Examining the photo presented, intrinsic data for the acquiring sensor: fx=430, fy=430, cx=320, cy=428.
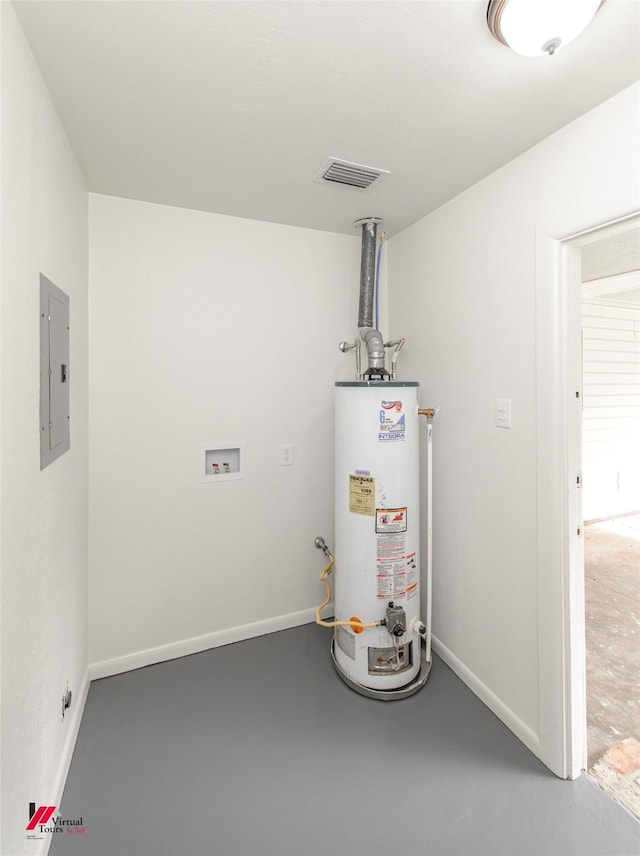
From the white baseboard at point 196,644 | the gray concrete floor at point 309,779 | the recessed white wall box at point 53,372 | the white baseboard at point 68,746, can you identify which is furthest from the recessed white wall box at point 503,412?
the white baseboard at point 68,746

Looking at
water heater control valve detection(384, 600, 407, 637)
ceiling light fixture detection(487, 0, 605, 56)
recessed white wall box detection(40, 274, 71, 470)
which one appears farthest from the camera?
water heater control valve detection(384, 600, 407, 637)

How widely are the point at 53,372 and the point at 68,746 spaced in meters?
1.45

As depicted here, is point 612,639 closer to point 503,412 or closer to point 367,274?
point 503,412

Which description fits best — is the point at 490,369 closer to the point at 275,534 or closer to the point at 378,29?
the point at 378,29

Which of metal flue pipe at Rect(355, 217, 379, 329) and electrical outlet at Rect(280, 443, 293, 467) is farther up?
metal flue pipe at Rect(355, 217, 379, 329)

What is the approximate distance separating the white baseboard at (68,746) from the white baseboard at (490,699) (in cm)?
175

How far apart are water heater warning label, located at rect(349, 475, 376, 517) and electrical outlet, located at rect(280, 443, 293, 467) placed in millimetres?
593

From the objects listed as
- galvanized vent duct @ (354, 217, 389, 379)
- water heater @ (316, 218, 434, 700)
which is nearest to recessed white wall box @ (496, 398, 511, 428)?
water heater @ (316, 218, 434, 700)

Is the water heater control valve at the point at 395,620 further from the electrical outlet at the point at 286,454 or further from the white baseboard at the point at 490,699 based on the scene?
the electrical outlet at the point at 286,454

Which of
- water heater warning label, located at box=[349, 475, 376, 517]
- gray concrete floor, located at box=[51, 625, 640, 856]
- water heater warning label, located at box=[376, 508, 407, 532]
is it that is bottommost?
gray concrete floor, located at box=[51, 625, 640, 856]

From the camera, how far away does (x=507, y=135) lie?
163 cm

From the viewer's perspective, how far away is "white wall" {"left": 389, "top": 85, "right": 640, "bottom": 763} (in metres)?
1.56

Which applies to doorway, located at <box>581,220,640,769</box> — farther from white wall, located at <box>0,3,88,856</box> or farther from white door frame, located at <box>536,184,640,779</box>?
white wall, located at <box>0,3,88,856</box>

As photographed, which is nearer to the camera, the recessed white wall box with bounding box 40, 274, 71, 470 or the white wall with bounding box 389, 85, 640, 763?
the recessed white wall box with bounding box 40, 274, 71, 470
